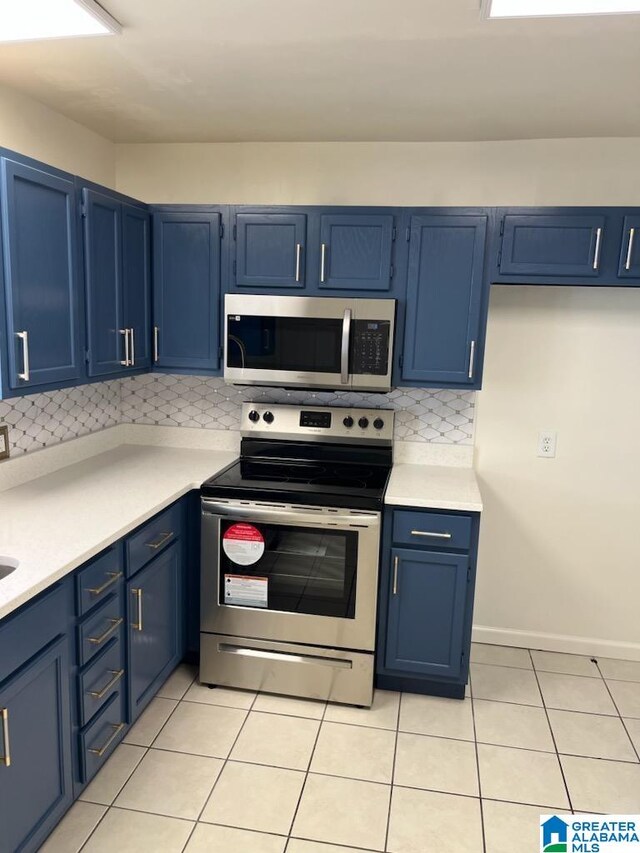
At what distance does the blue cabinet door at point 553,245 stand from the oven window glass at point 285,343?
2.62ft

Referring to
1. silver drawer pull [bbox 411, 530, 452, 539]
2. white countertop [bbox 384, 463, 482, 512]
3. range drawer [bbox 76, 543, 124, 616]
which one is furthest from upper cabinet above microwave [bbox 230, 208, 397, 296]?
range drawer [bbox 76, 543, 124, 616]

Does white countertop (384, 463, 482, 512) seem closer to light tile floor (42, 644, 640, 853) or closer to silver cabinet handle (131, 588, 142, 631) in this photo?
light tile floor (42, 644, 640, 853)

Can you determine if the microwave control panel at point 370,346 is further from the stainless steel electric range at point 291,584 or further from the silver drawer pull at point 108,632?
the silver drawer pull at point 108,632

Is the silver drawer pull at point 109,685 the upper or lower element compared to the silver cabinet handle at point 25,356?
lower

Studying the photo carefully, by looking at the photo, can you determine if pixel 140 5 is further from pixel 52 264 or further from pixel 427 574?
pixel 427 574

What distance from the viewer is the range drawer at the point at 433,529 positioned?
2570 mm

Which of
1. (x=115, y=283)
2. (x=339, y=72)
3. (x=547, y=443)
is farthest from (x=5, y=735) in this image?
(x=547, y=443)

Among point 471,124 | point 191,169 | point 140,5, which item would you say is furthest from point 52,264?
point 471,124

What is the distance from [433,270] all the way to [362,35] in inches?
42.4

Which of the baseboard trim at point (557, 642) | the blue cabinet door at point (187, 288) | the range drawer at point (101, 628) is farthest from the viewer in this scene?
the baseboard trim at point (557, 642)

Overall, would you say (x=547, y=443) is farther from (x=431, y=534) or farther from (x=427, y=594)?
(x=427, y=594)

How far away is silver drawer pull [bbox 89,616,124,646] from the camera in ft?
6.65

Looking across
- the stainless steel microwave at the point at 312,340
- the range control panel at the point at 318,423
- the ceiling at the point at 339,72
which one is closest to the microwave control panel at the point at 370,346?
the stainless steel microwave at the point at 312,340

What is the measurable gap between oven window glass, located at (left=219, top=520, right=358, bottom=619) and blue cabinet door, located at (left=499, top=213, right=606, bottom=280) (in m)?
1.36
